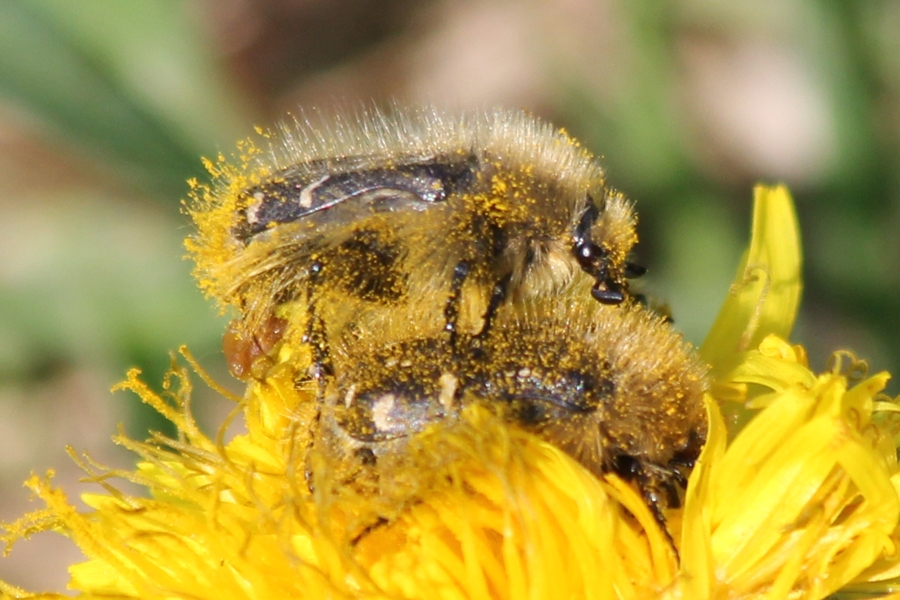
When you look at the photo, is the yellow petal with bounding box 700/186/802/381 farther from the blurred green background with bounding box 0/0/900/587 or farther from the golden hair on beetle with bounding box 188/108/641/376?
the blurred green background with bounding box 0/0/900/587

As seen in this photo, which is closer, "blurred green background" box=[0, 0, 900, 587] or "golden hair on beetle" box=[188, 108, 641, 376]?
"golden hair on beetle" box=[188, 108, 641, 376]

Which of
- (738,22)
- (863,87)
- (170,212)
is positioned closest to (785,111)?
(738,22)

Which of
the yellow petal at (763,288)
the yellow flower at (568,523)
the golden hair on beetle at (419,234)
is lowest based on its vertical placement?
the yellow flower at (568,523)

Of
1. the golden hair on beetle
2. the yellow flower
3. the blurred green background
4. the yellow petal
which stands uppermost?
the blurred green background

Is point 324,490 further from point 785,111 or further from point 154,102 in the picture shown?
point 785,111

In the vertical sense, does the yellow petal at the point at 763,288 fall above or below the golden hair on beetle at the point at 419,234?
below

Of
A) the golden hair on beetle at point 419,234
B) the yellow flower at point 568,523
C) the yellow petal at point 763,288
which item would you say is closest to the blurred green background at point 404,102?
the yellow petal at point 763,288

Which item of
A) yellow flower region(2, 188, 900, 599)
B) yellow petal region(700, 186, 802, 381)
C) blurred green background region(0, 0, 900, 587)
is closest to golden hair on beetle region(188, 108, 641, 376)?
yellow flower region(2, 188, 900, 599)

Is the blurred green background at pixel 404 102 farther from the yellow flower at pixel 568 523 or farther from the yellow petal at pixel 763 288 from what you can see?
the yellow flower at pixel 568 523
